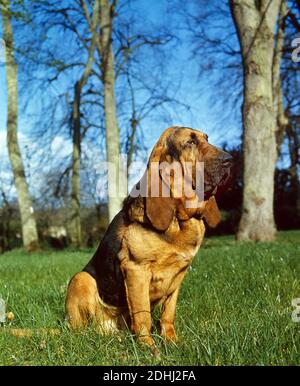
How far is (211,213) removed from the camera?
12.0 feet

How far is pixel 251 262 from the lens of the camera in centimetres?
676

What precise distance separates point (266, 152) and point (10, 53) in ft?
36.1

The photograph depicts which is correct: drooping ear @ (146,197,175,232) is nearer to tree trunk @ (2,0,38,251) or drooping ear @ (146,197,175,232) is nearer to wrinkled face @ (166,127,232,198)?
wrinkled face @ (166,127,232,198)

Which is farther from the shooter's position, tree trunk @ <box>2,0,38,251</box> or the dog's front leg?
tree trunk @ <box>2,0,38,251</box>

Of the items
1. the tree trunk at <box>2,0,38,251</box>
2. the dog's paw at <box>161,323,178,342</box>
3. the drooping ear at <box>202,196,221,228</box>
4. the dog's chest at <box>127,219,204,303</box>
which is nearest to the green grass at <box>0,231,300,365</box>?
the dog's paw at <box>161,323,178,342</box>

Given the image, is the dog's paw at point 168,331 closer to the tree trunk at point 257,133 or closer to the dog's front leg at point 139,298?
the dog's front leg at point 139,298

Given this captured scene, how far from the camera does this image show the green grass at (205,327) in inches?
113

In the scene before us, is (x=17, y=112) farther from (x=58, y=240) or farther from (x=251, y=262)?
(x=251, y=262)

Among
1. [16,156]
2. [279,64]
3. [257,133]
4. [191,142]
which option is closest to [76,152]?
[16,156]

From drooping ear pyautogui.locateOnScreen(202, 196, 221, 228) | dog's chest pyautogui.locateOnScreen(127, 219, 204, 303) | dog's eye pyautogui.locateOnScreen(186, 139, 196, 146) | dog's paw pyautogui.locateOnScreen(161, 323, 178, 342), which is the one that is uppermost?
dog's eye pyautogui.locateOnScreen(186, 139, 196, 146)

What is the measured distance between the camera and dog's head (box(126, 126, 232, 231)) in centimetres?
335

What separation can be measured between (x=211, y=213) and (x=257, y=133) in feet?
28.9

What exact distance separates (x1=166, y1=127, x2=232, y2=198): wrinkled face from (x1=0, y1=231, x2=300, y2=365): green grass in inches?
38.3

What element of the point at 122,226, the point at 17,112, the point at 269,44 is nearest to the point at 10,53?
the point at 17,112
